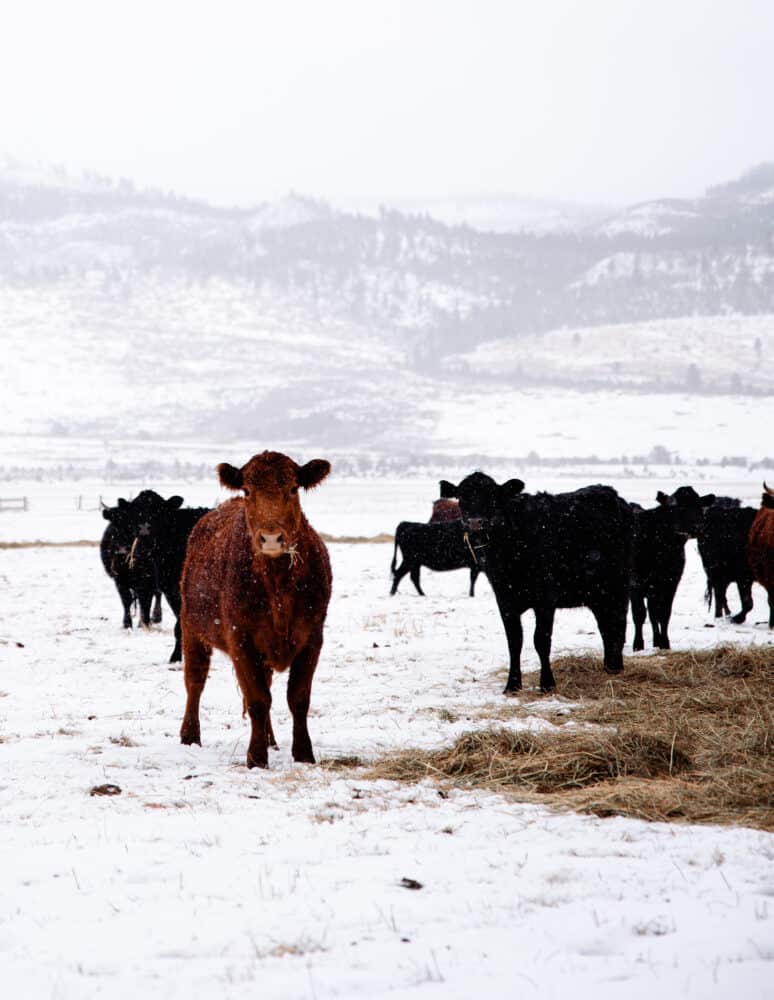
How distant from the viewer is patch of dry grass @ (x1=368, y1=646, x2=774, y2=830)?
546 cm

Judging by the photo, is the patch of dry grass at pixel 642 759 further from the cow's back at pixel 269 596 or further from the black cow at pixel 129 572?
the black cow at pixel 129 572

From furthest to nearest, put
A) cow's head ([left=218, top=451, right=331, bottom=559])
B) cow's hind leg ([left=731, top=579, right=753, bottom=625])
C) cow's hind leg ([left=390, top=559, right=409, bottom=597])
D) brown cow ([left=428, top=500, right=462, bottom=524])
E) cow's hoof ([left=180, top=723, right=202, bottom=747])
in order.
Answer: brown cow ([left=428, top=500, right=462, bottom=524]) → cow's hind leg ([left=390, top=559, right=409, bottom=597]) → cow's hind leg ([left=731, top=579, right=753, bottom=625]) → cow's hoof ([left=180, top=723, right=202, bottom=747]) → cow's head ([left=218, top=451, right=331, bottom=559])

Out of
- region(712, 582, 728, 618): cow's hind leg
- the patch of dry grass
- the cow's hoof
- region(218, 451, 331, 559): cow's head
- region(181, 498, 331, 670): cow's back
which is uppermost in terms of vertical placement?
region(218, 451, 331, 559): cow's head

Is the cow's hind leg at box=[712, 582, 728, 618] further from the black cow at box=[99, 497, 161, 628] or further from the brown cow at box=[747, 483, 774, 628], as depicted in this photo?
the black cow at box=[99, 497, 161, 628]

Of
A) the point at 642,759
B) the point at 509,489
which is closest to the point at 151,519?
the point at 509,489

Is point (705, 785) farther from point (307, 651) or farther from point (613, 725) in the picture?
point (307, 651)

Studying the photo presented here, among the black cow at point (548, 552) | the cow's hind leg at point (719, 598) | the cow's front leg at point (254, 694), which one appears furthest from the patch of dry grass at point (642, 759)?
the cow's hind leg at point (719, 598)

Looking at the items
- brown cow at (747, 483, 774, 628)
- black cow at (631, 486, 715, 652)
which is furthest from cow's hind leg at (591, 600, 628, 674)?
brown cow at (747, 483, 774, 628)

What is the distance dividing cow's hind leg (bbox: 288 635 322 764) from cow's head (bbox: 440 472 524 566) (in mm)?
3350

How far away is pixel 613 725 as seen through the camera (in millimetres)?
7582

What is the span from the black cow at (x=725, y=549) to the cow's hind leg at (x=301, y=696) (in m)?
9.38

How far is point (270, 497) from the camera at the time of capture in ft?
21.9

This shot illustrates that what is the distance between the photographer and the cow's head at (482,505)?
991cm

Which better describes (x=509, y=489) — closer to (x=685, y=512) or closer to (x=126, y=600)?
(x=685, y=512)
